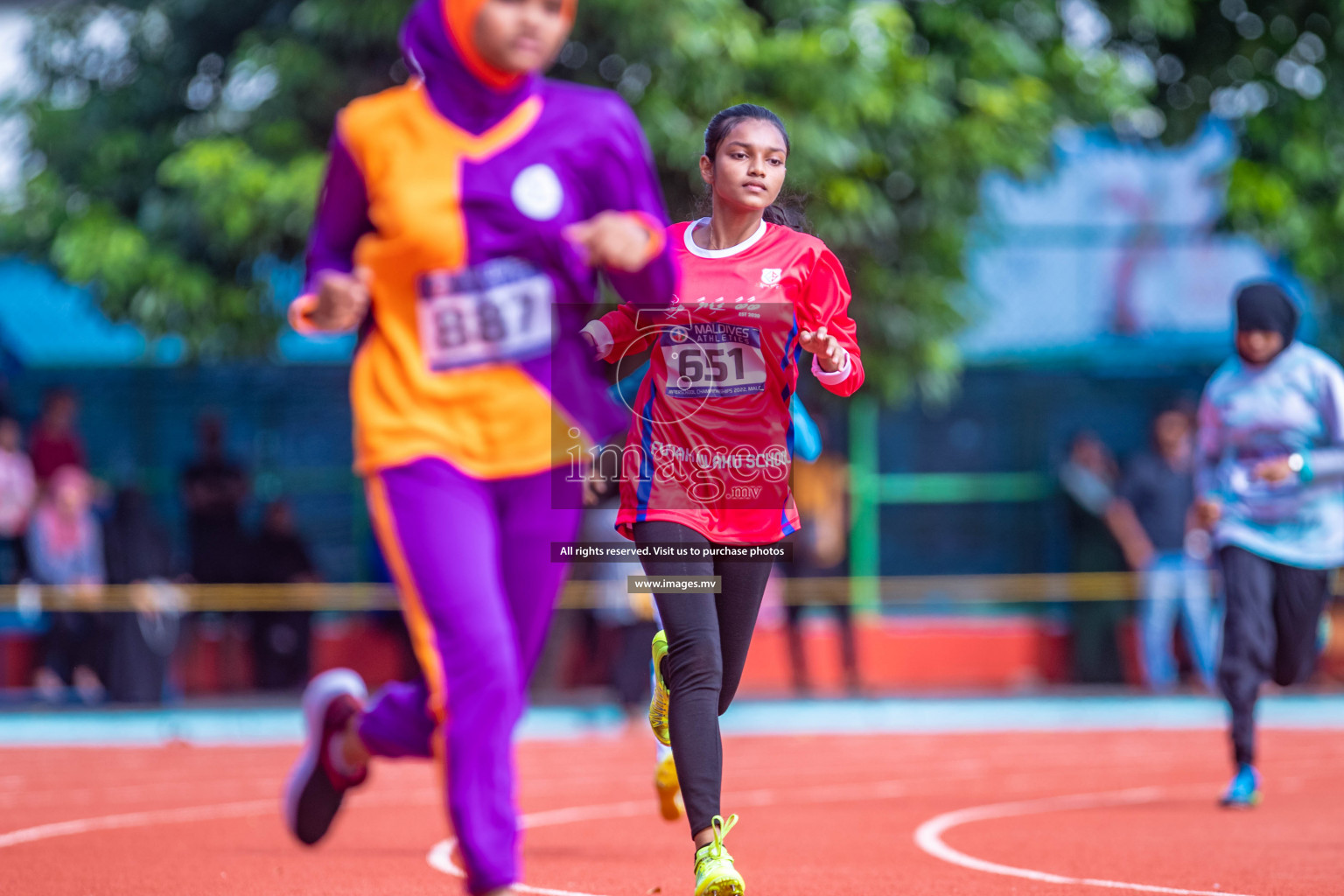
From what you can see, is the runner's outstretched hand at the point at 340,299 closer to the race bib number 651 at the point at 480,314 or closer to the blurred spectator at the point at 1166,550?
the race bib number 651 at the point at 480,314

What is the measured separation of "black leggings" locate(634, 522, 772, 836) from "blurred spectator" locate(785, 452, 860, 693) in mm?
10589

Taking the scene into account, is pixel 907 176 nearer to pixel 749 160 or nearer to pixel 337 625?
pixel 337 625

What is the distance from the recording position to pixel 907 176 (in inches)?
573

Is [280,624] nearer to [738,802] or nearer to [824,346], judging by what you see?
[738,802]

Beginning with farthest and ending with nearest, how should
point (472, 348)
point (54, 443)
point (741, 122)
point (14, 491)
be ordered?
point (54, 443)
point (14, 491)
point (741, 122)
point (472, 348)

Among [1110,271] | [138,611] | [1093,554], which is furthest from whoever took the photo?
[1110,271]

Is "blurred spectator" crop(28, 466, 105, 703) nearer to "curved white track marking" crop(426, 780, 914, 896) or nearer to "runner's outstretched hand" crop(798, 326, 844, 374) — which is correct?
"curved white track marking" crop(426, 780, 914, 896)

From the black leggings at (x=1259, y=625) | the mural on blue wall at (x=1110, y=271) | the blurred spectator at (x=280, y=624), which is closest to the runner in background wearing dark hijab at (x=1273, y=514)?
the black leggings at (x=1259, y=625)

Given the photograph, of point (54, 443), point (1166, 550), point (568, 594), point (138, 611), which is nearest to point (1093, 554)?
point (1166, 550)

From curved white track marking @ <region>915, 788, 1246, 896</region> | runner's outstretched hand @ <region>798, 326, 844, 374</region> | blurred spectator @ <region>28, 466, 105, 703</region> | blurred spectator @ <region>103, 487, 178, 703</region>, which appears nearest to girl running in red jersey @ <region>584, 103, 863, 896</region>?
runner's outstretched hand @ <region>798, 326, 844, 374</region>

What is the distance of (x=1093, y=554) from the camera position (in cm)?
1728

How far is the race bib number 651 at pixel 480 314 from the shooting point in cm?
409

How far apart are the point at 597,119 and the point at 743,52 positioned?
9.41m

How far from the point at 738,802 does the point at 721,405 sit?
429 cm
